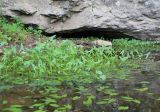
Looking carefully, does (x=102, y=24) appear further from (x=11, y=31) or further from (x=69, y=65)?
(x=69, y=65)

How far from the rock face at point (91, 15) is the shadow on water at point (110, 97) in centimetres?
602

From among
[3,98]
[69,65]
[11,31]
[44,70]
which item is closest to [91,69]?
[69,65]

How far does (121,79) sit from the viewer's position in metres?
4.35

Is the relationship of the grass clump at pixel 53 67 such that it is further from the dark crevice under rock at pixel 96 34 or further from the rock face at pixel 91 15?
the dark crevice under rock at pixel 96 34

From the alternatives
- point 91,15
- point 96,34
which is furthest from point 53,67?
point 96,34

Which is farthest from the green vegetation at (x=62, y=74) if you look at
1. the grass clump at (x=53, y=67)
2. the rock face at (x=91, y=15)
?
the rock face at (x=91, y=15)

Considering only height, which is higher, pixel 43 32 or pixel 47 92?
pixel 43 32

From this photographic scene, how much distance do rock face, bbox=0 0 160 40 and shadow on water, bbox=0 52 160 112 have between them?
602cm

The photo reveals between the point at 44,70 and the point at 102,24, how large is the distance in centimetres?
593

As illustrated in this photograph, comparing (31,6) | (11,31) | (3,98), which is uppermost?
(31,6)

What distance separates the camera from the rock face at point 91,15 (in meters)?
9.77

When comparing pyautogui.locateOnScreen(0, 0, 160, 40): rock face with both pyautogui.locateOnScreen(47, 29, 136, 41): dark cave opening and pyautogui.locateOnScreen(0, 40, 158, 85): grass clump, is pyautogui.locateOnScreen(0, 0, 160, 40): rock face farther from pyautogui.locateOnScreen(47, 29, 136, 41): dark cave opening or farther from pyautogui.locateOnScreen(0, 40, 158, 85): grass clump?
pyautogui.locateOnScreen(0, 40, 158, 85): grass clump

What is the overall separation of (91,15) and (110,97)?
7.25 m

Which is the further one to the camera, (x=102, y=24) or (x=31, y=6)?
(x=102, y=24)
